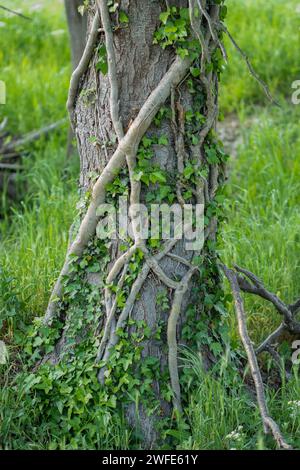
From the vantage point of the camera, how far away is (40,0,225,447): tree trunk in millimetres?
2986

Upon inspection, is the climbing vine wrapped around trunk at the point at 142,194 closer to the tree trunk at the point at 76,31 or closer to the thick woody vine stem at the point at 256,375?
the thick woody vine stem at the point at 256,375

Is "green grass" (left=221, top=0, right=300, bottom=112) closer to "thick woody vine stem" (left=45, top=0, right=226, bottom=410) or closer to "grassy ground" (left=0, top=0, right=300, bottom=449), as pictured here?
"grassy ground" (left=0, top=0, right=300, bottom=449)

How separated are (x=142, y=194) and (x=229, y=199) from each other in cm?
211

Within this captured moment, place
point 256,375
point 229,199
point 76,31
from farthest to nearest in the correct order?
point 76,31, point 229,199, point 256,375

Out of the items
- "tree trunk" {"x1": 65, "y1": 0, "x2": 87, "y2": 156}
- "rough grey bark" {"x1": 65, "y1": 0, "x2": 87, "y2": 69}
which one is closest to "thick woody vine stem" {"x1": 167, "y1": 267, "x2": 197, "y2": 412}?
"tree trunk" {"x1": 65, "y1": 0, "x2": 87, "y2": 156}

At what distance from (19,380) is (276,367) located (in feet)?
4.03

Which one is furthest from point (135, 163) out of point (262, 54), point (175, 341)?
point (262, 54)

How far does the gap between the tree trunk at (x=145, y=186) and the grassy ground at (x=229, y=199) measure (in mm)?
161

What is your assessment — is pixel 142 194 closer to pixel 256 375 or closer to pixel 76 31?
pixel 256 375

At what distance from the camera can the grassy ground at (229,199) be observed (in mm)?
3057

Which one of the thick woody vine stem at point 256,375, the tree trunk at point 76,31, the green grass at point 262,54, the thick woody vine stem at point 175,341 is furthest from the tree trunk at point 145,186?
the green grass at point 262,54

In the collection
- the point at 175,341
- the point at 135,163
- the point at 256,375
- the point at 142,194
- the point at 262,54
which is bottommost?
the point at 256,375

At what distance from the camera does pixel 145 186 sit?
10.0 ft
